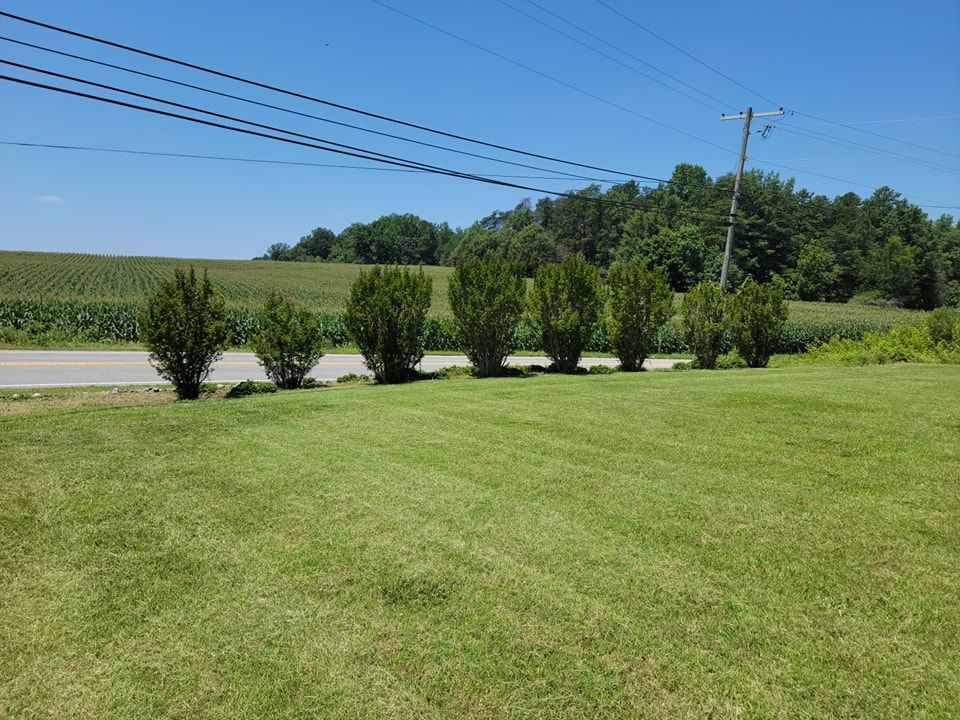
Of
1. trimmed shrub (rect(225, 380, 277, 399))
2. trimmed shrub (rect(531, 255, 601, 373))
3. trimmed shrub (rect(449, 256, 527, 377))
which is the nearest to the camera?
trimmed shrub (rect(225, 380, 277, 399))

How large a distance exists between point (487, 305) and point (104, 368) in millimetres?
11931

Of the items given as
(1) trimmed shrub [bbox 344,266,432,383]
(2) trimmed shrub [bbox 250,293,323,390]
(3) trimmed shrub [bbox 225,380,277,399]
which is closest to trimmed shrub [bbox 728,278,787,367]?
(1) trimmed shrub [bbox 344,266,432,383]

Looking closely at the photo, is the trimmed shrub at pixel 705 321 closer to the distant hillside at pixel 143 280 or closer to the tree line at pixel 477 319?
the tree line at pixel 477 319

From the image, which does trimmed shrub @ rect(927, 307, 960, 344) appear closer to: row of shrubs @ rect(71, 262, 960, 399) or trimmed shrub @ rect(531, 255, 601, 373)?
row of shrubs @ rect(71, 262, 960, 399)

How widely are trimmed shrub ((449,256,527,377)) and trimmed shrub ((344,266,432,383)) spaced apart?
1.40m

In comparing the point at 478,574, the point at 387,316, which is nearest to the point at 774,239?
the point at 387,316

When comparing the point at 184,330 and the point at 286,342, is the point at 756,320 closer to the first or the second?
the point at 286,342

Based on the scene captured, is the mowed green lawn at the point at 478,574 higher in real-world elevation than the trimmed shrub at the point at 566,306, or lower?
lower

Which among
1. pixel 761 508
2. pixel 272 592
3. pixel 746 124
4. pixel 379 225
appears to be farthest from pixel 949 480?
pixel 379 225

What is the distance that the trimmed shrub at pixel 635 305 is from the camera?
58.3 feet

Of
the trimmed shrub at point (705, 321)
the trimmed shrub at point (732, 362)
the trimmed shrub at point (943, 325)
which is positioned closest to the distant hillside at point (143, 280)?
the trimmed shrub at point (705, 321)

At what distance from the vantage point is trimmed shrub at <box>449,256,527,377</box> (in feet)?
50.3

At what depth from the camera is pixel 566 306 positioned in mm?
16812

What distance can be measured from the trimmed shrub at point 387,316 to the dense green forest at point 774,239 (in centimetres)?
4790
